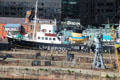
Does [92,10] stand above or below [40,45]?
above

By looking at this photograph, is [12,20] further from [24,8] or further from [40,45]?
[40,45]

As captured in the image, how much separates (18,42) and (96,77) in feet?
77.2

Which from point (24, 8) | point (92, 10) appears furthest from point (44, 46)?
point (92, 10)

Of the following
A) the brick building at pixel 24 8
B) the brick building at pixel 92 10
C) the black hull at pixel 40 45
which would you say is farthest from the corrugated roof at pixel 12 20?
the black hull at pixel 40 45

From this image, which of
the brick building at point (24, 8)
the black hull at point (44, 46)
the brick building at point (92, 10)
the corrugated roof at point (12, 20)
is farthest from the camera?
the brick building at point (92, 10)

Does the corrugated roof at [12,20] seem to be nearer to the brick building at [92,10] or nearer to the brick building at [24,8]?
the brick building at [24,8]

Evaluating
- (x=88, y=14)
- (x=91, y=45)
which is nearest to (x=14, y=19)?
(x=88, y=14)

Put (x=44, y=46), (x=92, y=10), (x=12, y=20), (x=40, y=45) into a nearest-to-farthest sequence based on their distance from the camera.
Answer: (x=44, y=46) → (x=40, y=45) → (x=12, y=20) → (x=92, y=10)

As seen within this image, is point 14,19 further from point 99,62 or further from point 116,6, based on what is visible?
point 99,62

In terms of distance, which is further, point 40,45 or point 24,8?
point 24,8

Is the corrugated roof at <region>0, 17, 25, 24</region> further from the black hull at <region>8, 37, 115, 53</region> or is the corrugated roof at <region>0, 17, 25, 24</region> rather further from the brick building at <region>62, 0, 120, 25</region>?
the black hull at <region>8, 37, 115, 53</region>

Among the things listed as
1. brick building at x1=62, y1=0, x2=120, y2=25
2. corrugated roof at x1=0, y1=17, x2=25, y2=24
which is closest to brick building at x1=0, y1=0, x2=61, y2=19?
brick building at x1=62, y1=0, x2=120, y2=25

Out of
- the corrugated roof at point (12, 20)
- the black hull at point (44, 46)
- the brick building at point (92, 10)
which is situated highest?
the brick building at point (92, 10)

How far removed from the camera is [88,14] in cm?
9169
